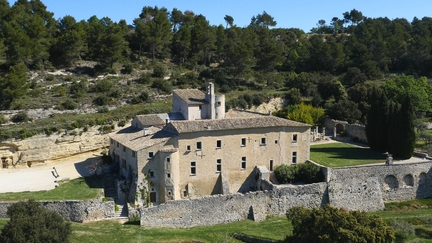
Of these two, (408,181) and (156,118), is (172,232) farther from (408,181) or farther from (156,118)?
(408,181)

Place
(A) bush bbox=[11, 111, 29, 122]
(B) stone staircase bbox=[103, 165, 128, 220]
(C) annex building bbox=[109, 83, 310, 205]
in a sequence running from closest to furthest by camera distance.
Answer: (B) stone staircase bbox=[103, 165, 128, 220] → (C) annex building bbox=[109, 83, 310, 205] → (A) bush bbox=[11, 111, 29, 122]

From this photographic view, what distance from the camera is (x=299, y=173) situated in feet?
117

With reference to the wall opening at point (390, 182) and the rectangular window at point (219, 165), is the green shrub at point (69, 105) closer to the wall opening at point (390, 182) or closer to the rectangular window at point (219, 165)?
the rectangular window at point (219, 165)

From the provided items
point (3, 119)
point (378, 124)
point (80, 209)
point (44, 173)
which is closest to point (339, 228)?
point (80, 209)

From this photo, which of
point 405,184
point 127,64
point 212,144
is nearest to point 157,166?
point 212,144

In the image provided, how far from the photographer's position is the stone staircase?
102ft

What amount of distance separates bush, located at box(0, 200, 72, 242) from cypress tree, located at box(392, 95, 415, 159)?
1105 inches

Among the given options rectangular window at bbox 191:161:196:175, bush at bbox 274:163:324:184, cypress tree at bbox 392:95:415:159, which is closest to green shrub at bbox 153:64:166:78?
rectangular window at bbox 191:161:196:175

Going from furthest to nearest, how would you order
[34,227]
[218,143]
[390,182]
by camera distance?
[390,182], [218,143], [34,227]

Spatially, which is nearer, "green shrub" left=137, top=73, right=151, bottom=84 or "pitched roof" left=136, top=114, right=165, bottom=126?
"pitched roof" left=136, top=114, right=165, bottom=126

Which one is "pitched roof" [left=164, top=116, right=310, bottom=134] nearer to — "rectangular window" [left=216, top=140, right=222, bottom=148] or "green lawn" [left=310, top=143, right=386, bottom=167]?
"rectangular window" [left=216, top=140, right=222, bottom=148]

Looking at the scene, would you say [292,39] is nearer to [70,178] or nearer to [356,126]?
[356,126]

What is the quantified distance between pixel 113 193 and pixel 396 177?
73.5ft

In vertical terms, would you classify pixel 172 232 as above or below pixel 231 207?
below
